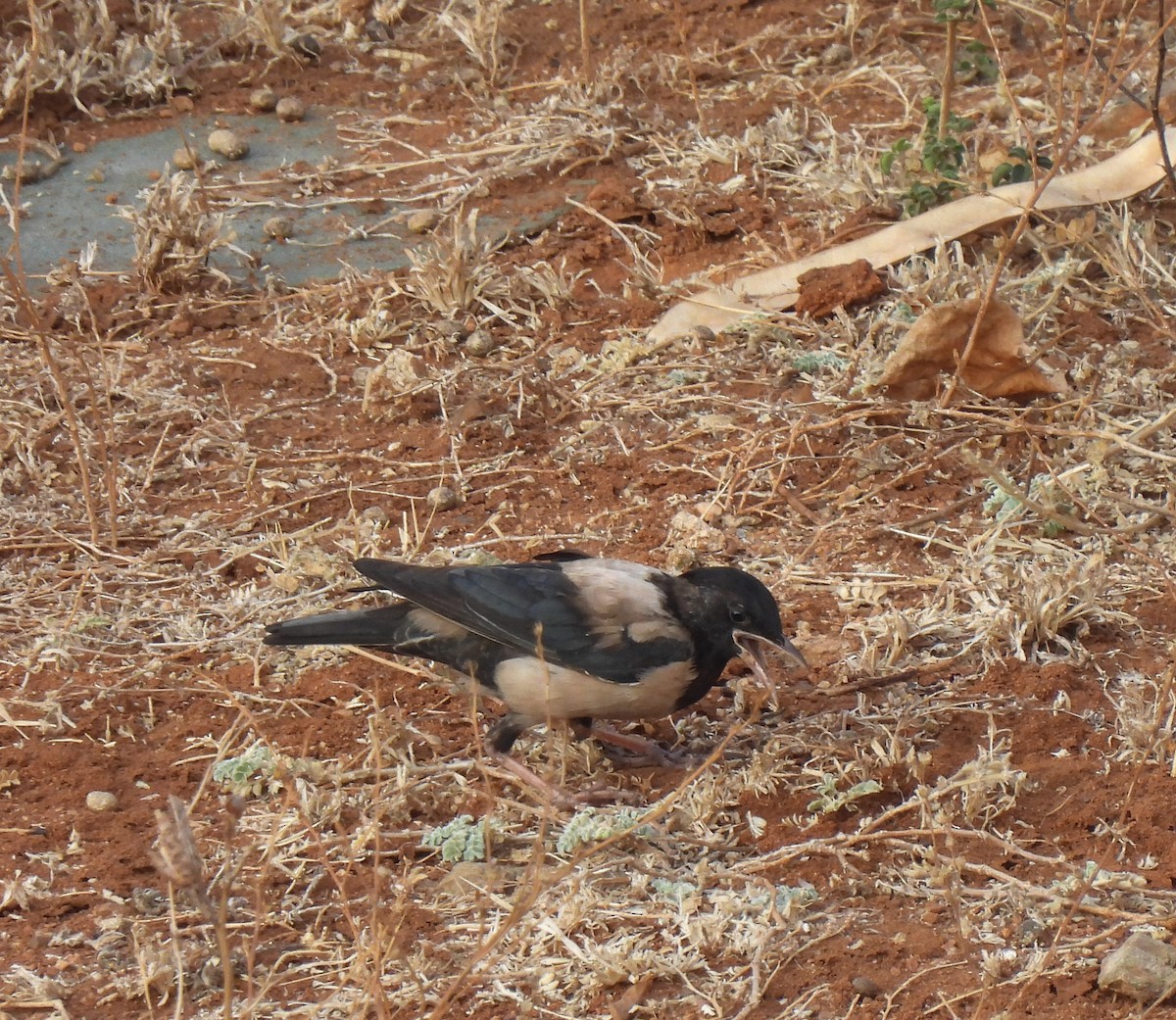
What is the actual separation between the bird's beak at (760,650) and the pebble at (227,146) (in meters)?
5.21

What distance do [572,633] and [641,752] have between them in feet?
1.61

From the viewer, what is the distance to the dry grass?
4.04 m

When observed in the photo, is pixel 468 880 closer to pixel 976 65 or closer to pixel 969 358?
pixel 969 358

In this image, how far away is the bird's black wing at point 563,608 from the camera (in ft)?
15.9

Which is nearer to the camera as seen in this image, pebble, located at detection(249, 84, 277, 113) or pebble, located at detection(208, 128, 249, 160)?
pebble, located at detection(208, 128, 249, 160)

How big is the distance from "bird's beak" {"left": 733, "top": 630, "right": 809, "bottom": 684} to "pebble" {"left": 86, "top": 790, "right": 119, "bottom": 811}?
6.39 feet

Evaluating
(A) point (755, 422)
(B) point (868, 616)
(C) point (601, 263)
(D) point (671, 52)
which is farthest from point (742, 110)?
(B) point (868, 616)

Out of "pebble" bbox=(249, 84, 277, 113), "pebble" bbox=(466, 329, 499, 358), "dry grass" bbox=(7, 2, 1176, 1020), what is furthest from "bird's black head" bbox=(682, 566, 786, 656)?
"pebble" bbox=(249, 84, 277, 113)

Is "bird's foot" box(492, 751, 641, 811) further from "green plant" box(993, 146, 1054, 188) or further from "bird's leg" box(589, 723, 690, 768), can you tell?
"green plant" box(993, 146, 1054, 188)

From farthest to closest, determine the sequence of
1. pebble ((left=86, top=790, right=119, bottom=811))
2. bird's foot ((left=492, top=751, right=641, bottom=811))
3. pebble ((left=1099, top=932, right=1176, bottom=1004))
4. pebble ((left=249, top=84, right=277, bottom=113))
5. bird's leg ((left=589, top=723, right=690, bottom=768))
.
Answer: pebble ((left=249, top=84, right=277, bottom=113))
bird's leg ((left=589, top=723, right=690, bottom=768))
bird's foot ((left=492, top=751, right=641, bottom=811))
pebble ((left=86, top=790, right=119, bottom=811))
pebble ((left=1099, top=932, right=1176, bottom=1004))

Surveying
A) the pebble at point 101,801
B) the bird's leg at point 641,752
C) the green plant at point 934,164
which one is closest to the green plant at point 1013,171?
the green plant at point 934,164

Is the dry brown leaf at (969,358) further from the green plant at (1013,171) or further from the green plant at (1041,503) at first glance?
the green plant at (1013,171)

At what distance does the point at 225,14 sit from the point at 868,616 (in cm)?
636

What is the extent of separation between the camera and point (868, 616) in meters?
5.51
